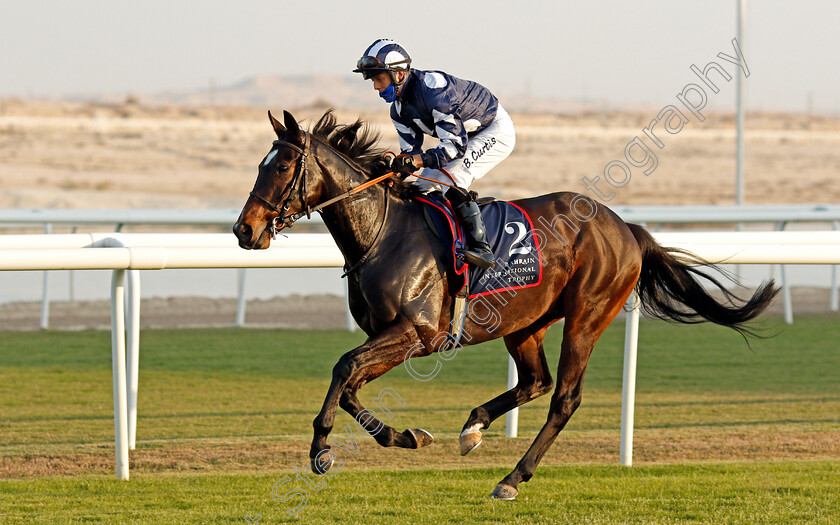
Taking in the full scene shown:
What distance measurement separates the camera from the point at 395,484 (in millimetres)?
4375

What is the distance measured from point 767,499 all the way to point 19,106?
190 ft

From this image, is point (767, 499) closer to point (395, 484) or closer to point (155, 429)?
point (395, 484)

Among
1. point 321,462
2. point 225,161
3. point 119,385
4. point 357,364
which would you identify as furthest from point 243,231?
point 225,161

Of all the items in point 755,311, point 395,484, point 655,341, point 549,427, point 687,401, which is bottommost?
point 655,341

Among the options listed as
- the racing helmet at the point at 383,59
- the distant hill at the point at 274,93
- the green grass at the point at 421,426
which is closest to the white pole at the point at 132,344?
the green grass at the point at 421,426

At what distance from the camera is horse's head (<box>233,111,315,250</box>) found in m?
3.72

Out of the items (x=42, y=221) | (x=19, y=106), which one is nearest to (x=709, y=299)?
(x=42, y=221)

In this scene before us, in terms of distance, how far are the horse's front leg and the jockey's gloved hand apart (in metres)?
0.62

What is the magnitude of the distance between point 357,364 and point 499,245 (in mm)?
837

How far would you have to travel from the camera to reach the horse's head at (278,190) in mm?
3725

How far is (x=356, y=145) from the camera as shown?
423 centimetres

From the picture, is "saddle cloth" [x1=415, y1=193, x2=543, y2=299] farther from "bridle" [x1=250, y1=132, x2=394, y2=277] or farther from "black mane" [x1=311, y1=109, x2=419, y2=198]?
"bridle" [x1=250, y1=132, x2=394, y2=277]

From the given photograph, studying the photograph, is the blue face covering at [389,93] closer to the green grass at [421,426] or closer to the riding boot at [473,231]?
the riding boot at [473,231]

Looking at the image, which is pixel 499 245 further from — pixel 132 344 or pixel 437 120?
pixel 132 344
